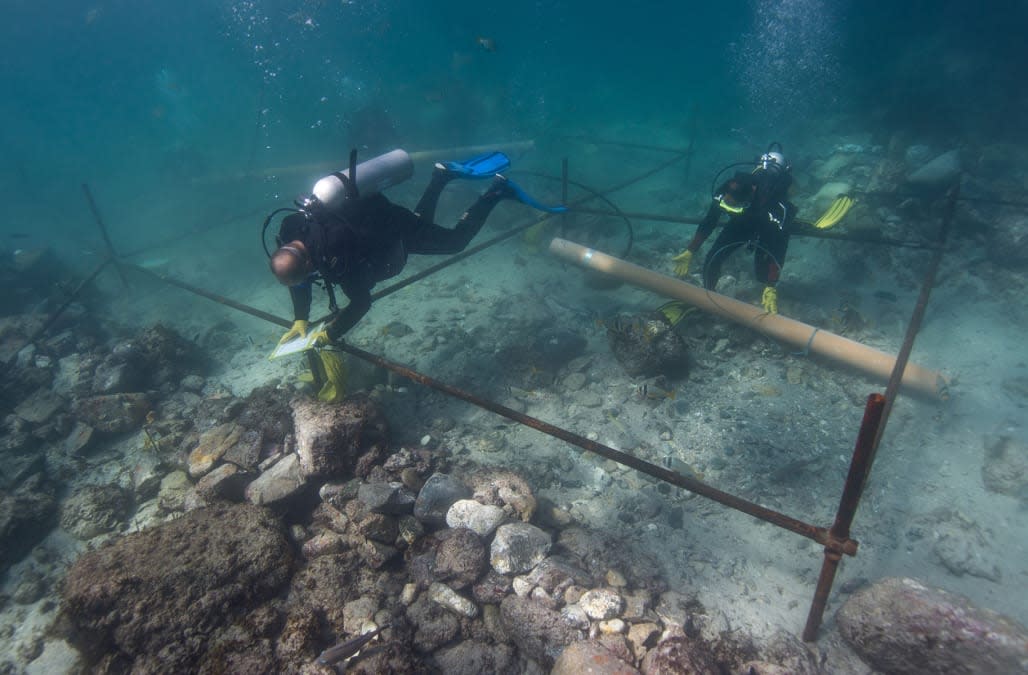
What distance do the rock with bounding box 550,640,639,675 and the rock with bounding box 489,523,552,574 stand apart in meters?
0.71

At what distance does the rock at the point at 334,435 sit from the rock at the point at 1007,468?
5699mm

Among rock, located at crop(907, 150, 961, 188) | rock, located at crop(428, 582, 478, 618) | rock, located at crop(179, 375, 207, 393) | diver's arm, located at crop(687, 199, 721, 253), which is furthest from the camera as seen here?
rock, located at crop(907, 150, 961, 188)

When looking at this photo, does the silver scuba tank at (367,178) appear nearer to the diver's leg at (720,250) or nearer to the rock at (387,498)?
the rock at (387,498)

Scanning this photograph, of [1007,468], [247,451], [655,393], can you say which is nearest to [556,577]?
[655,393]

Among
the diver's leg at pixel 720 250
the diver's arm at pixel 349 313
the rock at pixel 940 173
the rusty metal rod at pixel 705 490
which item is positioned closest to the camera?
the rusty metal rod at pixel 705 490

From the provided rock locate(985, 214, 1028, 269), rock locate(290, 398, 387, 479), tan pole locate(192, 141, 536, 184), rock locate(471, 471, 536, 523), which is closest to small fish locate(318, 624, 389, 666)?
rock locate(471, 471, 536, 523)

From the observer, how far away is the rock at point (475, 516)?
3.64 m

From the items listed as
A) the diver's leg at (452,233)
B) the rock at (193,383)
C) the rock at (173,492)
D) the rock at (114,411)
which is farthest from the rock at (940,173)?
the rock at (114,411)

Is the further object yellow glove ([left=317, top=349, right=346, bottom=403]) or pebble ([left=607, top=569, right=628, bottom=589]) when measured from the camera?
yellow glove ([left=317, top=349, right=346, bottom=403])

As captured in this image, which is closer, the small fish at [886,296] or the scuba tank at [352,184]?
the scuba tank at [352,184]

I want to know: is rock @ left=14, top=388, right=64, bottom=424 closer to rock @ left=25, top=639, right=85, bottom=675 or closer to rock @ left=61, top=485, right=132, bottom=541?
rock @ left=61, top=485, right=132, bottom=541

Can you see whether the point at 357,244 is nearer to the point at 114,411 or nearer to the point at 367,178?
the point at 367,178

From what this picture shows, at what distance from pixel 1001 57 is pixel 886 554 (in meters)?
18.4

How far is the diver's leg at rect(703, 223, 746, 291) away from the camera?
20.6ft
